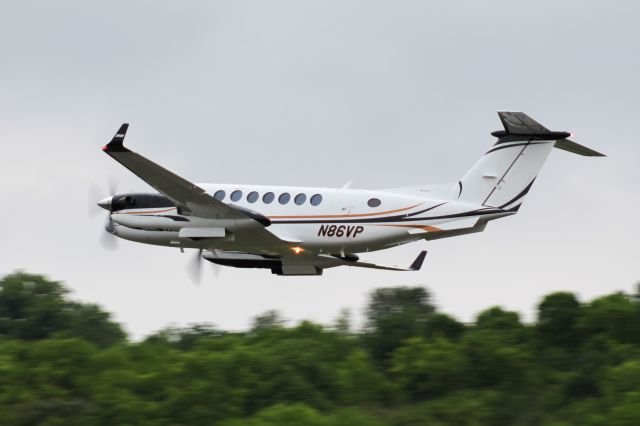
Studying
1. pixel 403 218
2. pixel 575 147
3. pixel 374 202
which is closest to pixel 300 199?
pixel 374 202

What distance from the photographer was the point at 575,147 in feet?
110

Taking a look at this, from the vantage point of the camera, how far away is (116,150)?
102ft

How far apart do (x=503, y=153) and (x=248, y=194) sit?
754cm

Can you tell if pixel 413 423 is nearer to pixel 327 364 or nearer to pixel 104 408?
pixel 327 364

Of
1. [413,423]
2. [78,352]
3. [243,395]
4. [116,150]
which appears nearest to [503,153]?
[116,150]

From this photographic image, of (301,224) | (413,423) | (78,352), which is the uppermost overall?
(301,224)

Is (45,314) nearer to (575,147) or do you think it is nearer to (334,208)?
(334,208)

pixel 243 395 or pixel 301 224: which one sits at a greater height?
pixel 301 224

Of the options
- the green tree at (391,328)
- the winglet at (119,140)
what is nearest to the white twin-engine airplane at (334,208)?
the winglet at (119,140)

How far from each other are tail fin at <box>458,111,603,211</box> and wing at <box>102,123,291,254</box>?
19.1 feet

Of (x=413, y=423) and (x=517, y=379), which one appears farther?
(x=517, y=379)

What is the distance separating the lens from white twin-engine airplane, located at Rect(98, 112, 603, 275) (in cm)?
3303

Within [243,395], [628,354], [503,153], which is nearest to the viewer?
[503,153]

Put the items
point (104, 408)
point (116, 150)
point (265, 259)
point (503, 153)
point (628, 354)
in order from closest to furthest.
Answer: point (116, 150), point (503, 153), point (265, 259), point (104, 408), point (628, 354)
